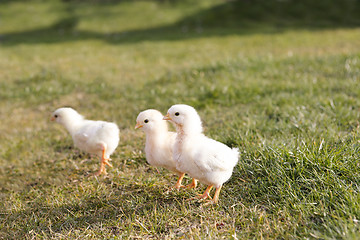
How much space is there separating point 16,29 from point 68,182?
16.3 m

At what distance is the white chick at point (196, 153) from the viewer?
316 centimetres

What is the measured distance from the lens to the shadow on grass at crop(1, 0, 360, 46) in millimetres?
15332

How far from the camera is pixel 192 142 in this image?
3262 millimetres

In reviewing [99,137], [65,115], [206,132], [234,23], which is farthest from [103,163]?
[234,23]

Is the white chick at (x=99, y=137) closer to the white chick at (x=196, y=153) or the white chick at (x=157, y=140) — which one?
the white chick at (x=157, y=140)

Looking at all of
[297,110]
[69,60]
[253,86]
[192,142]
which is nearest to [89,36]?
[69,60]

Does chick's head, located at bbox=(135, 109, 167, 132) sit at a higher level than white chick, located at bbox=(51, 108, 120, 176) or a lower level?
higher

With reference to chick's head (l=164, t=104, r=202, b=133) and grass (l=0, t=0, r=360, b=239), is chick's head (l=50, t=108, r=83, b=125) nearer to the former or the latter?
grass (l=0, t=0, r=360, b=239)

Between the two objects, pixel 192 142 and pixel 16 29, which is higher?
pixel 192 142

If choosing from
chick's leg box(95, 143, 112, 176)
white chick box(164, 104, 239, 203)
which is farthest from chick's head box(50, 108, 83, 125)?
white chick box(164, 104, 239, 203)

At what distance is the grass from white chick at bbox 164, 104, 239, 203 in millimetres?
346

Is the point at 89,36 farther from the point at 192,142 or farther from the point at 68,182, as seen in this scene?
the point at 192,142

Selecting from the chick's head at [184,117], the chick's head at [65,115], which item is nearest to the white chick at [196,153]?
the chick's head at [184,117]

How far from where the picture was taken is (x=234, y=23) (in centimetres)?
1659
